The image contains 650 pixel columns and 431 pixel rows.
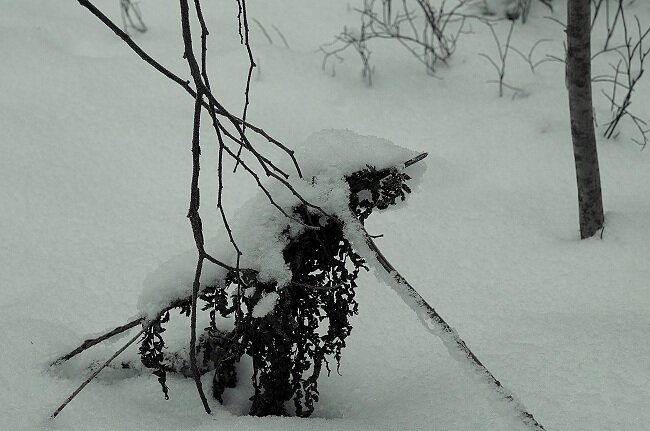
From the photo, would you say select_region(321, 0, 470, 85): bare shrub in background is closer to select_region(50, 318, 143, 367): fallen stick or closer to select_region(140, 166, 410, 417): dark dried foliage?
select_region(140, 166, 410, 417): dark dried foliage

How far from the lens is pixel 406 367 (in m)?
1.54

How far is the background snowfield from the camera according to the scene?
54.3 inches

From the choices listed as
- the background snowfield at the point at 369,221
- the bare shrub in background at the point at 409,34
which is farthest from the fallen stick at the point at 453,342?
the bare shrub in background at the point at 409,34

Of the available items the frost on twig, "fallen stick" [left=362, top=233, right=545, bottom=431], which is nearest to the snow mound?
the frost on twig

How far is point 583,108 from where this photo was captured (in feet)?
6.62

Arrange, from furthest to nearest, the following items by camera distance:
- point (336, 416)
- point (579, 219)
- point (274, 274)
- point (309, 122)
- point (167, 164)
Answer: point (309, 122) → point (167, 164) → point (579, 219) → point (336, 416) → point (274, 274)

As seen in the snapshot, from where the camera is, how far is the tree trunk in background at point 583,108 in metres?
2.00

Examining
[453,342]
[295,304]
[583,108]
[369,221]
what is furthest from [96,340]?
[583,108]

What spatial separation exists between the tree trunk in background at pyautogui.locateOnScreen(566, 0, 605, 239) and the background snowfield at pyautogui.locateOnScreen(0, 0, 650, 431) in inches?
6.0

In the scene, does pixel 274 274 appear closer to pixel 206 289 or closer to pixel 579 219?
pixel 206 289

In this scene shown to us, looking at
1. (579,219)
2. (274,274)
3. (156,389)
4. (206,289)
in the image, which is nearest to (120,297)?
(156,389)

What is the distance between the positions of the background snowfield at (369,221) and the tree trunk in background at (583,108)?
0.15 m

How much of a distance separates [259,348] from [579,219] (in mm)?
1264

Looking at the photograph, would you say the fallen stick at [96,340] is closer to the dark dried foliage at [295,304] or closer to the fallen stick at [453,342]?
the dark dried foliage at [295,304]
